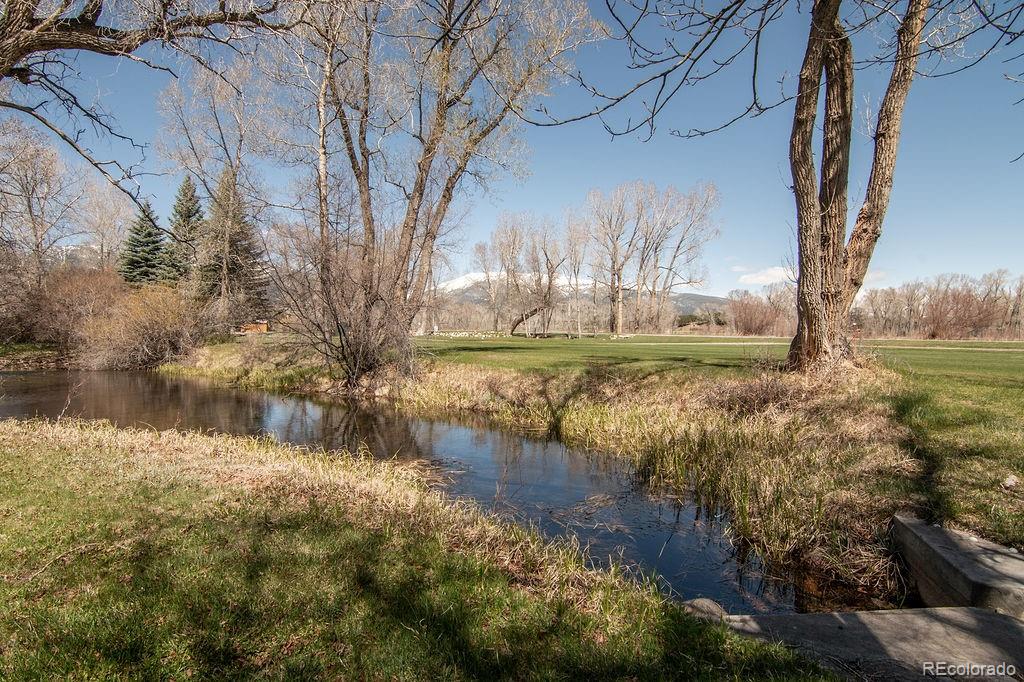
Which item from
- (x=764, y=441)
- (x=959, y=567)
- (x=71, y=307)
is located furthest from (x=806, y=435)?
(x=71, y=307)

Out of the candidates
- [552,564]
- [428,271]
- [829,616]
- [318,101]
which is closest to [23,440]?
[552,564]

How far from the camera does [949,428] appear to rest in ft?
19.1

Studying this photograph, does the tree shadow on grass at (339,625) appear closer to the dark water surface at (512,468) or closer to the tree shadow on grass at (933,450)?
the dark water surface at (512,468)

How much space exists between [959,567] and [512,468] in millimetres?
5249

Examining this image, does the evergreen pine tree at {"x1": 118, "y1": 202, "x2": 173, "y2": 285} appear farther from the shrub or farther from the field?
the field

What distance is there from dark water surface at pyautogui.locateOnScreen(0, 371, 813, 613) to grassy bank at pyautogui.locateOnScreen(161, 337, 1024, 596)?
1.78 ft

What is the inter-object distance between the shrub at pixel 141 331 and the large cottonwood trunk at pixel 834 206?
22013 mm

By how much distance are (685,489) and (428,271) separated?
10741 mm

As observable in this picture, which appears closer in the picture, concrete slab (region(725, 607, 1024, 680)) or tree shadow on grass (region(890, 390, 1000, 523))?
concrete slab (region(725, 607, 1024, 680))

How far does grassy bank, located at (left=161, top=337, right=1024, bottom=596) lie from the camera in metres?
4.51

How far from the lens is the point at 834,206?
8.43 metres

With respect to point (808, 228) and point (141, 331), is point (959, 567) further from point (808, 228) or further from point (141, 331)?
point (141, 331)

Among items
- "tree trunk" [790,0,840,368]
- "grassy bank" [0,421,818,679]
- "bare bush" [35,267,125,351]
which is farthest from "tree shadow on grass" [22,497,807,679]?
"bare bush" [35,267,125,351]

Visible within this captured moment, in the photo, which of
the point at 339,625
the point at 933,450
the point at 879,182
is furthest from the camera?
the point at 879,182
